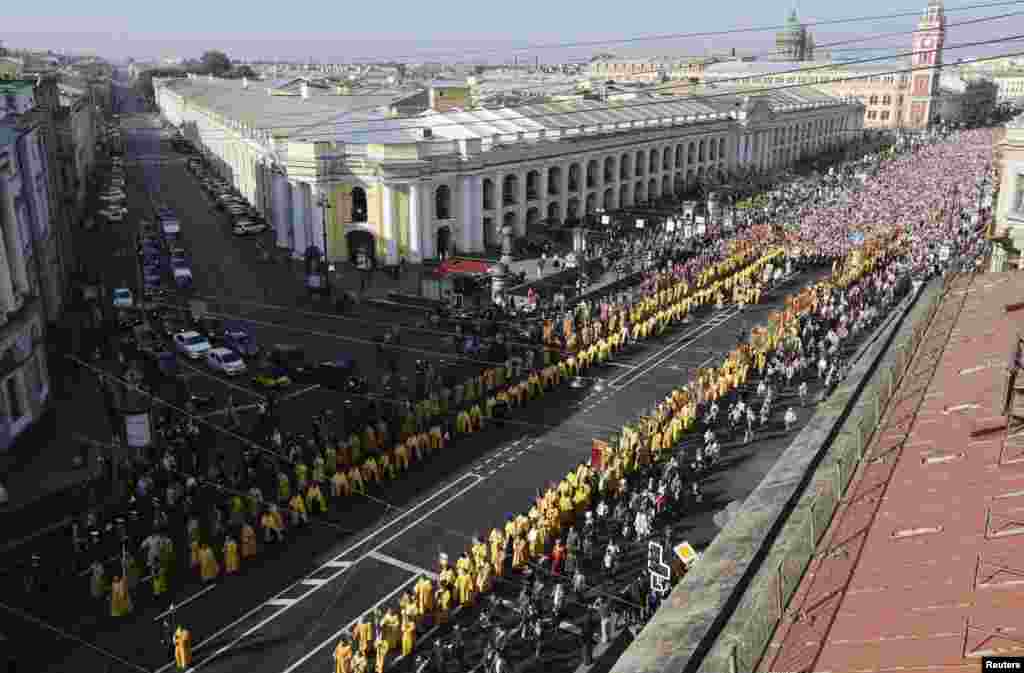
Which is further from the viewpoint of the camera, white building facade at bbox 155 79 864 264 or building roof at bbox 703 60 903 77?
building roof at bbox 703 60 903 77

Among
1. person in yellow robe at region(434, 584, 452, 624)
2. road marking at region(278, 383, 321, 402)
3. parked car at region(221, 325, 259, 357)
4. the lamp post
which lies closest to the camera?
person in yellow robe at region(434, 584, 452, 624)

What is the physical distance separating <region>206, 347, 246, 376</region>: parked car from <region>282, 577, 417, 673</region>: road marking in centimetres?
1498

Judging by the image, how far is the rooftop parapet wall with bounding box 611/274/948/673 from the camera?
6355mm

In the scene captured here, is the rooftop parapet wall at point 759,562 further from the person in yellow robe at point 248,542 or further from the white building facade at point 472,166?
the white building facade at point 472,166

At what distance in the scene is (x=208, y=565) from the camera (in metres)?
17.8

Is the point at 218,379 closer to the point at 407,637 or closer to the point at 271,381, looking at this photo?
the point at 271,381

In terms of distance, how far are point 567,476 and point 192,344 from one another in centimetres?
1749

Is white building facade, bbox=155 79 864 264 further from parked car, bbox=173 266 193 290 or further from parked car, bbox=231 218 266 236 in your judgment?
parked car, bbox=173 266 193 290

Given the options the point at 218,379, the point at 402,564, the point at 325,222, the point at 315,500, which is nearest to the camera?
the point at 402,564

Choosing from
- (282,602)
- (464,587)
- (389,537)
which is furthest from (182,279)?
(464,587)

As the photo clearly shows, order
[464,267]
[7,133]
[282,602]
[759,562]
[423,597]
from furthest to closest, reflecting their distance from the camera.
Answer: [464,267] → [7,133] → [282,602] → [423,597] → [759,562]

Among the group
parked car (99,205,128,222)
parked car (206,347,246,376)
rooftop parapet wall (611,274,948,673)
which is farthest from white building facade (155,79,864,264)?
rooftop parapet wall (611,274,948,673)

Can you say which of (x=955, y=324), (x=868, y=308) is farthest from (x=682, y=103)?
(x=955, y=324)

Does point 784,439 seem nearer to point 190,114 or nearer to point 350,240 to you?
point 350,240
